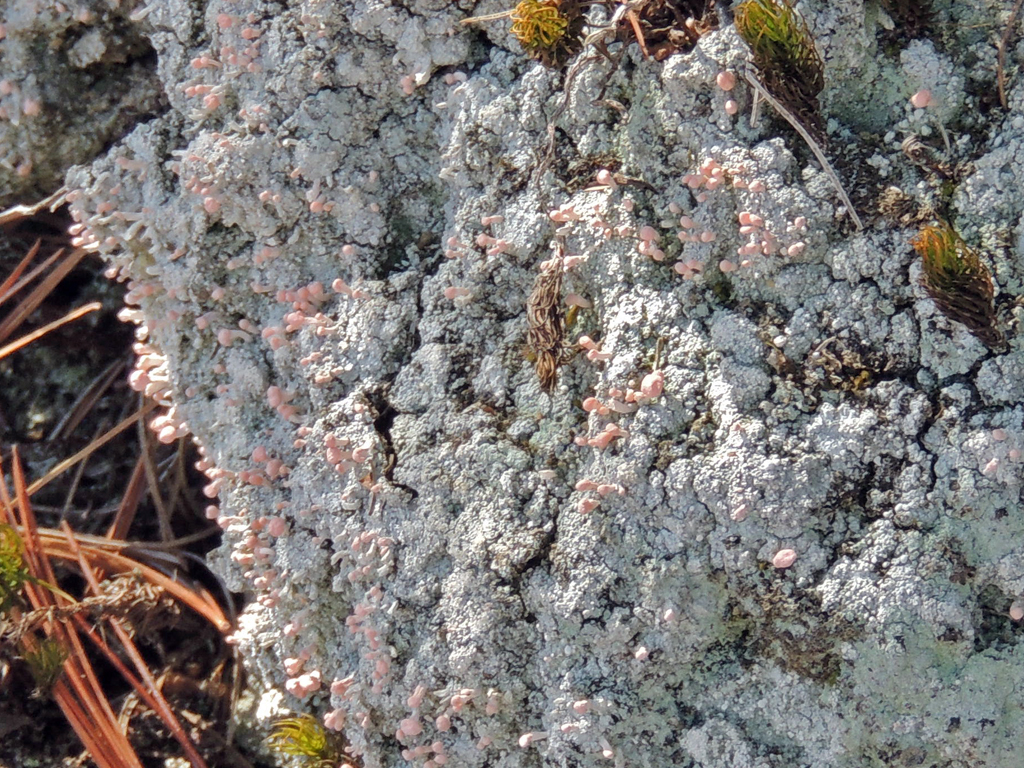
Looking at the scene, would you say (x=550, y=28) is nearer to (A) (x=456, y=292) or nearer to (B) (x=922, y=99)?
(A) (x=456, y=292)

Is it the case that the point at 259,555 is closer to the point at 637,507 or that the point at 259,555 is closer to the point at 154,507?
the point at 154,507

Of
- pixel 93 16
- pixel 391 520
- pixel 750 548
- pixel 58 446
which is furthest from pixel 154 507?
pixel 750 548

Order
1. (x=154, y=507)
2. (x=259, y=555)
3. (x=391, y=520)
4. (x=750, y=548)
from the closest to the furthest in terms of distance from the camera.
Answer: (x=750, y=548) → (x=391, y=520) → (x=259, y=555) → (x=154, y=507)

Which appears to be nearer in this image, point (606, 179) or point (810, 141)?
point (810, 141)

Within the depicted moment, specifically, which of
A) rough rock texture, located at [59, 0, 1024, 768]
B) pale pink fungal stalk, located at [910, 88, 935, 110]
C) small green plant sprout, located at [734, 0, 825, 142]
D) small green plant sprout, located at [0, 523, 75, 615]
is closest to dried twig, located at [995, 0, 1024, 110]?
rough rock texture, located at [59, 0, 1024, 768]

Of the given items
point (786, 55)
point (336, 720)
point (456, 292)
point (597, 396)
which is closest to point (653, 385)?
point (597, 396)

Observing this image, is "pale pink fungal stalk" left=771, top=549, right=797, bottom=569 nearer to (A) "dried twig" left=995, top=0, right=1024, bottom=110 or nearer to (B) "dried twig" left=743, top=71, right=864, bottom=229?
(B) "dried twig" left=743, top=71, right=864, bottom=229

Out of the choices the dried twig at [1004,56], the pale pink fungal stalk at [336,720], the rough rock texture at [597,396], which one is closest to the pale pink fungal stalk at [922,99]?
the rough rock texture at [597,396]
